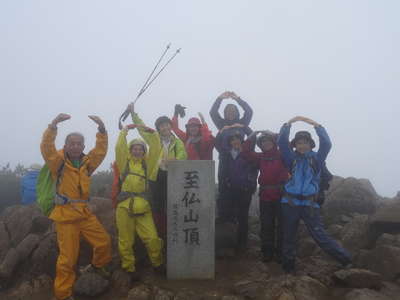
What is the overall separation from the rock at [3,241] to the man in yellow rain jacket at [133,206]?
12.3 feet

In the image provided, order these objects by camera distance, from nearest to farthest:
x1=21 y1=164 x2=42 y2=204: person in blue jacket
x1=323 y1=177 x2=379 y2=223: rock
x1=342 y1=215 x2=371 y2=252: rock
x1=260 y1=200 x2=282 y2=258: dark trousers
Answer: x1=260 y1=200 x2=282 y2=258: dark trousers, x1=342 y1=215 x2=371 y2=252: rock, x1=323 y1=177 x2=379 y2=223: rock, x1=21 y1=164 x2=42 y2=204: person in blue jacket

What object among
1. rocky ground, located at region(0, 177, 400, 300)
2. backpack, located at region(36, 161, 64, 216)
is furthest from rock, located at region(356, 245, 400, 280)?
backpack, located at region(36, 161, 64, 216)

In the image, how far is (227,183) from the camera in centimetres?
689

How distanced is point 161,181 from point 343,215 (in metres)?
5.01

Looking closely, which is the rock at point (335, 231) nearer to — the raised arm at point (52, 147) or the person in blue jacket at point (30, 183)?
the raised arm at point (52, 147)

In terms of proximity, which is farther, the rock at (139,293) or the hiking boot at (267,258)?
the hiking boot at (267,258)

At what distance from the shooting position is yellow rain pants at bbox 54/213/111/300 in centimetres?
547

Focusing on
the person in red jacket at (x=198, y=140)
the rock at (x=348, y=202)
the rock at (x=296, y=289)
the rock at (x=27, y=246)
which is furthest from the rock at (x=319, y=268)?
the rock at (x=27, y=246)

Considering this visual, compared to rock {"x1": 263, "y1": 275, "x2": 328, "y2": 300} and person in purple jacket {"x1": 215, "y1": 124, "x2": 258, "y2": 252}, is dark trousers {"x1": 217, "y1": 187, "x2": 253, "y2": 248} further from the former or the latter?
rock {"x1": 263, "y1": 275, "x2": 328, "y2": 300}

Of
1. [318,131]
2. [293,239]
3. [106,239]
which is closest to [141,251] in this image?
[106,239]

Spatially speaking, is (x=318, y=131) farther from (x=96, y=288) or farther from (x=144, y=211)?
(x=96, y=288)

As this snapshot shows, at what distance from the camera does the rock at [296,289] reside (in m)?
5.25

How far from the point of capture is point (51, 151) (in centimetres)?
570

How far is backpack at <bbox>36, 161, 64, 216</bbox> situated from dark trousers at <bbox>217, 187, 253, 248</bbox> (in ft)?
10.6
